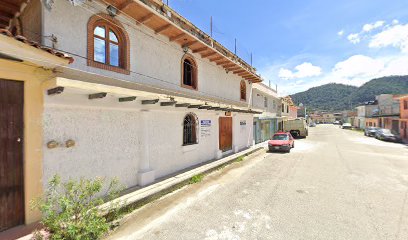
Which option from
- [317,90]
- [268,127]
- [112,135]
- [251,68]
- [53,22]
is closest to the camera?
[53,22]

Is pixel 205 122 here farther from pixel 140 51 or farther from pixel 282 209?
pixel 282 209

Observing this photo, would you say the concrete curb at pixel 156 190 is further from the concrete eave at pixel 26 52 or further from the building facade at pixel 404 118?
the building facade at pixel 404 118

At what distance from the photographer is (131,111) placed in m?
7.24

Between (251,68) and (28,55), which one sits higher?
(251,68)

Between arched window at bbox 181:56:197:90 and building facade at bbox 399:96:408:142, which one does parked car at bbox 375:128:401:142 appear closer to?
building facade at bbox 399:96:408:142

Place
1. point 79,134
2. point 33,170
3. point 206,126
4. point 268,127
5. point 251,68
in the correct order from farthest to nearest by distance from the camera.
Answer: point 268,127 → point 251,68 → point 206,126 → point 79,134 → point 33,170

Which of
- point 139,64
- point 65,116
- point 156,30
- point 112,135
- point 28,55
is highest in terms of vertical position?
point 156,30

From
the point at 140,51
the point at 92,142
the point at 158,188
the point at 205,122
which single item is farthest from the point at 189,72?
the point at 92,142

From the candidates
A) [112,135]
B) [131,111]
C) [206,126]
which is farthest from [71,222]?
[206,126]

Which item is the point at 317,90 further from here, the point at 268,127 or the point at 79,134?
the point at 79,134

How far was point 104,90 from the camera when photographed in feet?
16.9

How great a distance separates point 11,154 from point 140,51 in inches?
190

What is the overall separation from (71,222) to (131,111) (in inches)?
151

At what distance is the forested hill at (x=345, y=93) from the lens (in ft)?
404
